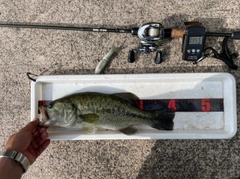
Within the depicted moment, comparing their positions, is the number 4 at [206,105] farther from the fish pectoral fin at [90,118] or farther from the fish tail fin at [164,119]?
the fish pectoral fin at [90,118]

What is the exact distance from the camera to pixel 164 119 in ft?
6.42

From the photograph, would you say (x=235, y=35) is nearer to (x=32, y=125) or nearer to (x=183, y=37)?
(x=183, y=37)

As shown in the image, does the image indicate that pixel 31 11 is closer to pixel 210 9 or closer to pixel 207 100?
pixel 210 9

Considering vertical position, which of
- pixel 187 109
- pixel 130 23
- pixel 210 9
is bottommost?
pixel 187 109

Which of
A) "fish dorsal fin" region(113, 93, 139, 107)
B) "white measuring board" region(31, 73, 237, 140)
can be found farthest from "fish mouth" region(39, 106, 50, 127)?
"fish dorsal fin" region(113, 93, 139, 107)

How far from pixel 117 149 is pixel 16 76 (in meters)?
1.00

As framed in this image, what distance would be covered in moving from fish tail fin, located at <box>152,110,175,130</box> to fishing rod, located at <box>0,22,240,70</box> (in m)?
0.39

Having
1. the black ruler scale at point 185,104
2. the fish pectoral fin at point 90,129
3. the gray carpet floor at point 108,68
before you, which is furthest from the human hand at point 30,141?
the black ruler scale at point 185,104

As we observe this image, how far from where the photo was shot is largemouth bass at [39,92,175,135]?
1913 mm

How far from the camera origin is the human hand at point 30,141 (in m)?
1.80

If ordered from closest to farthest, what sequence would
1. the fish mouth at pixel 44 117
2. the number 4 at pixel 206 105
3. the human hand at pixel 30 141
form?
the human hand at pixel 30 141 → the fish mouth at pixel 44 117 → the number 4 at pixel 206 105

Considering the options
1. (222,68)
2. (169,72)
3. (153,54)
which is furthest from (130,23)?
(222,68)

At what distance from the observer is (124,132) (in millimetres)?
1975

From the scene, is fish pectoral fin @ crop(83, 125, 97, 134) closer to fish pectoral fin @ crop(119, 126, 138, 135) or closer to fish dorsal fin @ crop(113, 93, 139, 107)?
fish pectoral fin @ crop(119, 126, 138, 135)
